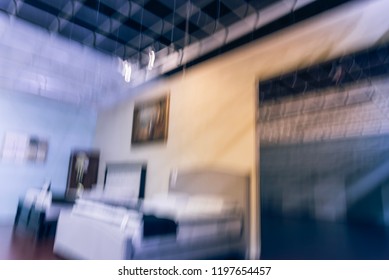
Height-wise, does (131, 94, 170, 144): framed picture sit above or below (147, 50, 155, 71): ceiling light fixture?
below

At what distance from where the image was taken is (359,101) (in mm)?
1891

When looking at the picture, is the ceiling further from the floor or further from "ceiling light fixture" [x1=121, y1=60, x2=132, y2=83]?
the floor

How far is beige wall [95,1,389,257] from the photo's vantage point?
2127 mm

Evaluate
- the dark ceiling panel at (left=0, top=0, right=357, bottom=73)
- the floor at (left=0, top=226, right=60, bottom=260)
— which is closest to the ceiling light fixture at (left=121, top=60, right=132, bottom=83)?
the dark ceiling panel at (left=0, top=0, right=357, bottom=73)

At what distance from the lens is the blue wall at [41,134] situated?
219 cm

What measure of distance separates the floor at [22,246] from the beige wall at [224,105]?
3.11 ft

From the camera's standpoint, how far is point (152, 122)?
2748 mm

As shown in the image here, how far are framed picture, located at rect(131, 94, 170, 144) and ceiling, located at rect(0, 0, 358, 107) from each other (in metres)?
0.38

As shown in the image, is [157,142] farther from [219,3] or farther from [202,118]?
[219,3]

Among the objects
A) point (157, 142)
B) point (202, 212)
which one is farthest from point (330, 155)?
point (157, 142)

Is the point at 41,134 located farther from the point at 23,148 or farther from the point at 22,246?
the point at 22,246

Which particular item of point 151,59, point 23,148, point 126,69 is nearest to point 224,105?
point 151,59

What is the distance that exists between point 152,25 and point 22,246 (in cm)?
240
